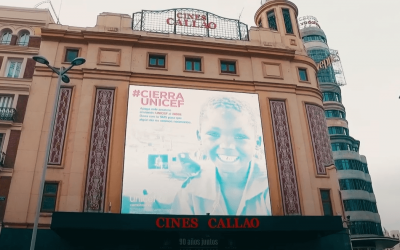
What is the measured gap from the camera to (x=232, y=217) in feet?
59.0

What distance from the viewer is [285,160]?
73.6 feet

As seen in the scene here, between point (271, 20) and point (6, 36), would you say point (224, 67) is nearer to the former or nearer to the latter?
point (271, 20)

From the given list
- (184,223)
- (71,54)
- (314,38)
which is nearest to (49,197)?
(184,223)

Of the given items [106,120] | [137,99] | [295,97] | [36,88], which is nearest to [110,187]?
[106,120]

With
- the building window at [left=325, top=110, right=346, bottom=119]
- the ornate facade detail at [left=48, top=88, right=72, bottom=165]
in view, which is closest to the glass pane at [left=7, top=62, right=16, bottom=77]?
the ornate facade detail at [left=48, top=88, right=72, bottom=165]

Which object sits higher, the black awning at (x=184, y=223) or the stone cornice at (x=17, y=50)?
the stone cornice at (x=17, y=50)

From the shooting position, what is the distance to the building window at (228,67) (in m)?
25.4

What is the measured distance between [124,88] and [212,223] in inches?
441

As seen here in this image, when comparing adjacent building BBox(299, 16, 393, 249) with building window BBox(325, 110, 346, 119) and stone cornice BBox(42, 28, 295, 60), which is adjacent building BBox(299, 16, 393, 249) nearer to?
building window BBox(325, 110, 346, 119)

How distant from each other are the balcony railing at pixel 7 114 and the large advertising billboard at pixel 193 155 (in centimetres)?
745

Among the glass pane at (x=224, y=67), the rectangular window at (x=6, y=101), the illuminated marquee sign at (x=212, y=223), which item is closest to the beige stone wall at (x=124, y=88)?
the glass pane at (x=224, y=67)

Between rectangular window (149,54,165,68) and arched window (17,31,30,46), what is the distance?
30.7ft

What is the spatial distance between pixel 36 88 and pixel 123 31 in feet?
25.0

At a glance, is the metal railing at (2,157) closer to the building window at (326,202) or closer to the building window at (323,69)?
the building window at (326,202)
